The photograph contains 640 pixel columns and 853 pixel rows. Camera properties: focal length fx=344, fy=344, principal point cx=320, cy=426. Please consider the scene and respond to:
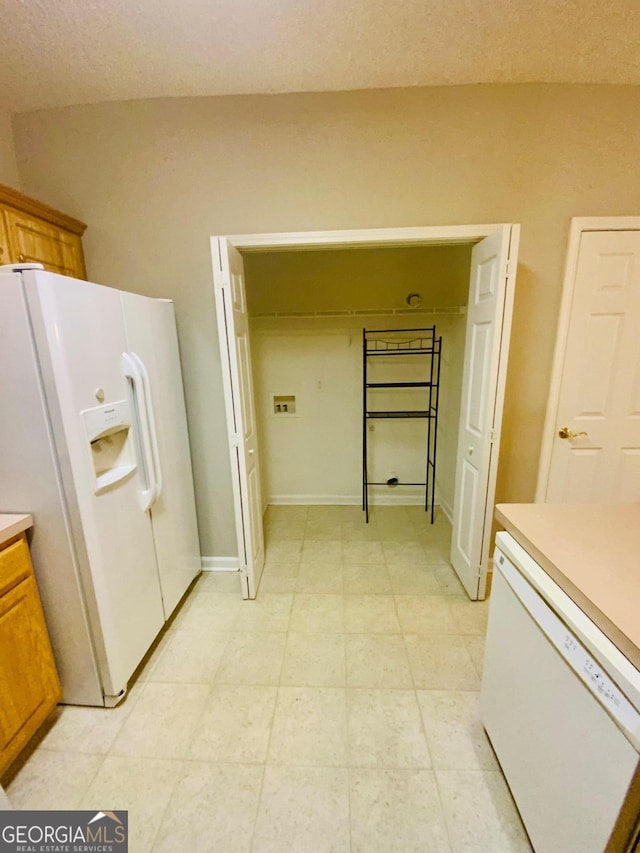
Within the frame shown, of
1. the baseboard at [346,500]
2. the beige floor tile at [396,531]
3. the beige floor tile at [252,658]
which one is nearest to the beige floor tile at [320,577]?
the beige floor tile at [252,658]

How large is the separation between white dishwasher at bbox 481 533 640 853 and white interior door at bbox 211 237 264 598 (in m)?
1.34

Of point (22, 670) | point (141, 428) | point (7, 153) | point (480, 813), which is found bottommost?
point (480, 813)

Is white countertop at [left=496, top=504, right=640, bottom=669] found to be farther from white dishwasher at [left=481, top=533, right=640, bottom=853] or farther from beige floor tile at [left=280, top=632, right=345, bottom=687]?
beige floor tile at [left=280, top=632, right=345, bottom=687]

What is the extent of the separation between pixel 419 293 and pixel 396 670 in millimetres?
2663

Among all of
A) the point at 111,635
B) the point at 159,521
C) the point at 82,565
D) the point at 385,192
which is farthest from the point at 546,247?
the point at 111,635

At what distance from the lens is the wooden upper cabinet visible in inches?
59.8

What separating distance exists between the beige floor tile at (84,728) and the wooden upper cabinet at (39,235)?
6.51 ft

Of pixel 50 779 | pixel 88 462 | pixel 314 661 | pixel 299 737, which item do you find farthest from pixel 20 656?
pixel 314 661

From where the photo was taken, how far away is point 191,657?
5.80ft

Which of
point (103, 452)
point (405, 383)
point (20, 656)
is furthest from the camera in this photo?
point (405, 383)

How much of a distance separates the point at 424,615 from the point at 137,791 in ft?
4.90

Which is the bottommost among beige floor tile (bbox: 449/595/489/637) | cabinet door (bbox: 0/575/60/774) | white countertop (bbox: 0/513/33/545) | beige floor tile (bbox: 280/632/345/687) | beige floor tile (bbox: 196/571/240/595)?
beige floor tile (bbox: 280/632/345/687)

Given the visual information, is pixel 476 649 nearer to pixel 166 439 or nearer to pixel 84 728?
pixel 84 728

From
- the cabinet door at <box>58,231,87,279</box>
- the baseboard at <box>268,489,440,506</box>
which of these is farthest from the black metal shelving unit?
the cabinet door at <box>58,231,87,279</box>
